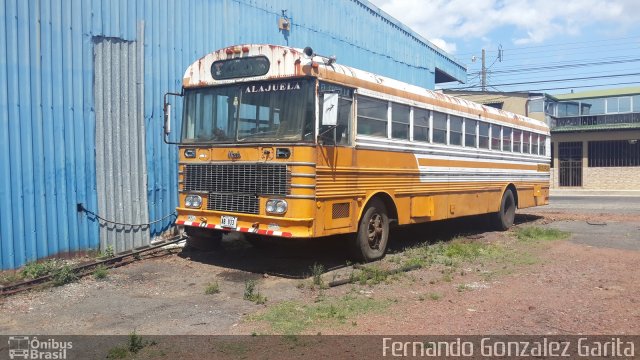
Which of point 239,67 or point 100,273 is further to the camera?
point 239,67

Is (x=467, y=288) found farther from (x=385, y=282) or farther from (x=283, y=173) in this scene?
(x=283, y=173)

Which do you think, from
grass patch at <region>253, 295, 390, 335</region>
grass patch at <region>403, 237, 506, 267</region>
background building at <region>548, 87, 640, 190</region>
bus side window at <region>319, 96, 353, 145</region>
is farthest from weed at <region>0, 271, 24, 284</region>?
background building at <region>548, 87, 640, 190</region>

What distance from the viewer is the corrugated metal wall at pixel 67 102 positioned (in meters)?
7.57

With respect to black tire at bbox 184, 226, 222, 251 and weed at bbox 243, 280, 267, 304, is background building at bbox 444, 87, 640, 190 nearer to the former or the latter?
black tire at bbox 184, 226, 222, 251

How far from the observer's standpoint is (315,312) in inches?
237

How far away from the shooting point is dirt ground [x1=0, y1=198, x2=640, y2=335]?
220 inches

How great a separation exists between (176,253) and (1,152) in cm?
313

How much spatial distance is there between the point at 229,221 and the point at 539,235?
739 cm

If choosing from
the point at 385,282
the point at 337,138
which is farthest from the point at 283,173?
the point at 385,282

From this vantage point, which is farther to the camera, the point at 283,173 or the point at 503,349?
the point at 283,173

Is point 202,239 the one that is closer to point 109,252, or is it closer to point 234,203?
point 109,252

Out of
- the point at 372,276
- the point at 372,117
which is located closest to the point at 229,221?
the point at 372,276

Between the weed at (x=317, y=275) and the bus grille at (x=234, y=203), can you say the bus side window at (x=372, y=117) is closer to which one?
the bus grille at (x=234, y=203)

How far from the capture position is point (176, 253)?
9.38m
